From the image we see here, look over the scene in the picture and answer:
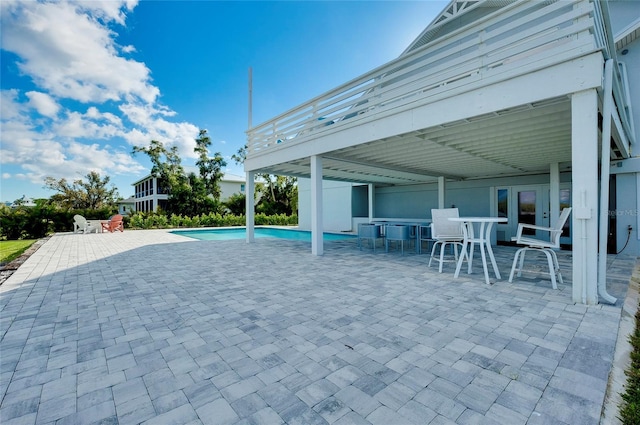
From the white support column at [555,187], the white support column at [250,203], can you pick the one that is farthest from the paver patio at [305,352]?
the white support column at [250,203]

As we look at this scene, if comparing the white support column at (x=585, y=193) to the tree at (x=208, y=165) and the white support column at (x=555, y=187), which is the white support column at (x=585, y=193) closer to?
the white support column at (x=555, y=187)

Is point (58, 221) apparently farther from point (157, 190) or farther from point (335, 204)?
point (335, 204)

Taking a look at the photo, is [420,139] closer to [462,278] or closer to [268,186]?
[462,278]

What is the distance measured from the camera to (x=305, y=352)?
7.72 ft

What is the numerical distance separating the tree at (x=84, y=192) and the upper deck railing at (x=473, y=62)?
27.7 metres

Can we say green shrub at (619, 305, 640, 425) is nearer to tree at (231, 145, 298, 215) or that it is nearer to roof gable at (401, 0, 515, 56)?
roof gable at (401, 0, 515, 56)

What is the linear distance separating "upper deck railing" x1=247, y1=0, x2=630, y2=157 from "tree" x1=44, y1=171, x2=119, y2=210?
1091 inches

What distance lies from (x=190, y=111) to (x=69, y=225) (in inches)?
411

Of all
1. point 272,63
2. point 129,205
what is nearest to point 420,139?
point 272,63

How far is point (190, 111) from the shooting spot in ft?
67.3

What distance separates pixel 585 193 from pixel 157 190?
1158 inches

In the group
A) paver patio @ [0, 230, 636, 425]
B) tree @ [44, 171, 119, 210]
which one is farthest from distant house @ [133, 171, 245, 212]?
paver patio @ [0, 230, 636, 425]

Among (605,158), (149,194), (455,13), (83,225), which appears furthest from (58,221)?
(605,158)

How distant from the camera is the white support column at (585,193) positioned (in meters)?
3.34
